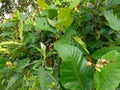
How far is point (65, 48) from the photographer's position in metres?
1.12

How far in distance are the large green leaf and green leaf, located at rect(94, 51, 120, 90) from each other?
63 millimetres

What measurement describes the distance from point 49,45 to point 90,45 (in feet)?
0.54

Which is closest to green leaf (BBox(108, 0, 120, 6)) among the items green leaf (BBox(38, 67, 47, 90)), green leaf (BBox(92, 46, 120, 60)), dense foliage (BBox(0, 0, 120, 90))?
dense foliage (BBox(0, 0, 120, 90))

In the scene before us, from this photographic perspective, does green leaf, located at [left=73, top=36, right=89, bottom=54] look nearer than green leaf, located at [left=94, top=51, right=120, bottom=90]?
No

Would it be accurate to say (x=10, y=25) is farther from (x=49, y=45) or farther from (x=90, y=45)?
(x=90, y=45)

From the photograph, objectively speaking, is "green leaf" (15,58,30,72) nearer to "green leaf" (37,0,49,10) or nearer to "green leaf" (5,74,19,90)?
"green leaf" (5,74,19,90)

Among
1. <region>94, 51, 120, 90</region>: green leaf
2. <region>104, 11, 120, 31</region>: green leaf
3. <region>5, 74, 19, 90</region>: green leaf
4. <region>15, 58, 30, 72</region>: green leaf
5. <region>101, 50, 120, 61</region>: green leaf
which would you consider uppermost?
<region>104, 11, 120, 31</region>: green leaf

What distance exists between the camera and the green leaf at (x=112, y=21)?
1.20 metres

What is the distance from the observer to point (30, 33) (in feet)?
4.44

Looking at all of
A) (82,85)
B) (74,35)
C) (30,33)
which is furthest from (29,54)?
(82,85)

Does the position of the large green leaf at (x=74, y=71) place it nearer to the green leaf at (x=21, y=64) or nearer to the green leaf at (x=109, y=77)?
the green leaf at (x=109, y=77)

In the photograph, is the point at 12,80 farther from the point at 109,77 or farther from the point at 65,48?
the point at 109,77

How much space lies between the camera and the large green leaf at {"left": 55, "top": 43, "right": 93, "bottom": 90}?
110cm

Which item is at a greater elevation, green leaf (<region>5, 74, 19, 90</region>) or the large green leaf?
the large green leaf
